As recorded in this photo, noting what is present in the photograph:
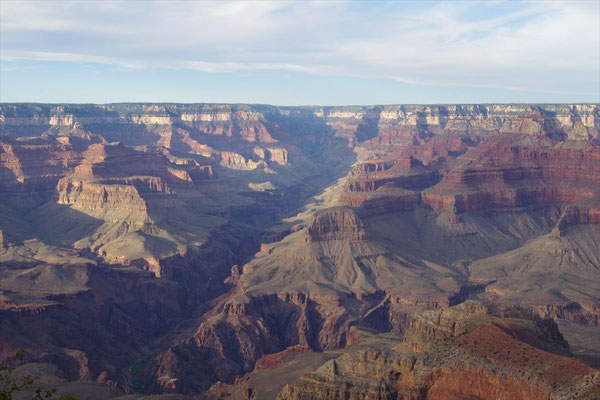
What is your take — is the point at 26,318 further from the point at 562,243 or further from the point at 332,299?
the point at 562,243

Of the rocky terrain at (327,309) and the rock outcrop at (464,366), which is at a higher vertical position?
the rock outcrop at (464,366)

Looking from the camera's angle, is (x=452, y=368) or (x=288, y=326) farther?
(x=288, y=326)

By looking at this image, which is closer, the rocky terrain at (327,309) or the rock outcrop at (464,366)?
the rock outcrop at (464,366)

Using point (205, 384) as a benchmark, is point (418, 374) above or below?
above

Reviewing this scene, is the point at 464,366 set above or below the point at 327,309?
above

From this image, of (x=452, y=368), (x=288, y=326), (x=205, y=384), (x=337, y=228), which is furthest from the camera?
(x=337, y=228)

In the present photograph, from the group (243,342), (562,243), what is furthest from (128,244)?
(562,243)

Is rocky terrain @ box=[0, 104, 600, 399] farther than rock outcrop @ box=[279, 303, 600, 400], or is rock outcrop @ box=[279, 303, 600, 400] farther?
rocky terrain @ box=[0, 104, 600, 399]

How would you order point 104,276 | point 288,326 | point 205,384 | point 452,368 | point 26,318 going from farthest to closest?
point 104,276 → point 288,326 → point 26,318 → point 205,384 → point 452,368

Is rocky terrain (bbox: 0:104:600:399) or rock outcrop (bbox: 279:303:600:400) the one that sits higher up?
rock outcrop (bbox: 279:303:600:400)

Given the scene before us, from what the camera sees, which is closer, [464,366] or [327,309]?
[464,366]

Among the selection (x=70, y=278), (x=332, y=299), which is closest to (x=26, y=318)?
(x=70, y=278)
